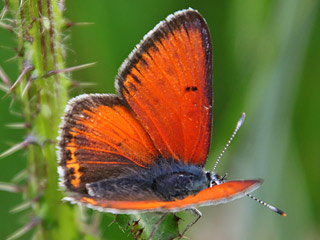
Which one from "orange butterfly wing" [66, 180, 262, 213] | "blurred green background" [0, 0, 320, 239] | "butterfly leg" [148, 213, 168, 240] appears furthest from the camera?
"blurred green background" [0, 0, 320, 239]

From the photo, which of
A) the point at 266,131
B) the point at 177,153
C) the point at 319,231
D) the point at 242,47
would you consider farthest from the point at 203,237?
the point at 177,153

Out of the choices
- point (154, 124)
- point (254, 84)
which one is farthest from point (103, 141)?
point (254, 84)

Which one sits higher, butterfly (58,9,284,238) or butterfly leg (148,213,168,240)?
butterfly (58,9,284,238)

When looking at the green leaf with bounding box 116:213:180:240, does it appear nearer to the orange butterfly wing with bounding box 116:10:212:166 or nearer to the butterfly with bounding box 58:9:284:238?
the butterfly with bounding box 58:9:284:238

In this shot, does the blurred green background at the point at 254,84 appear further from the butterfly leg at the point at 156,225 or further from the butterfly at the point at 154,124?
the butterfly leg at the point at 156,225

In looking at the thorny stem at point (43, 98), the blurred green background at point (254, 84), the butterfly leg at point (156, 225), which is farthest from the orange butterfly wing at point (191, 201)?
the blurred green background at point (254, 84)

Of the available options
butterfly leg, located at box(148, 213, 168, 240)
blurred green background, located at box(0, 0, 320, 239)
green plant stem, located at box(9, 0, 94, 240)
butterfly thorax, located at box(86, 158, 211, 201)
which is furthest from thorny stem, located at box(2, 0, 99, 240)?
blurred green background, located at box(0, 0, 320, 239)

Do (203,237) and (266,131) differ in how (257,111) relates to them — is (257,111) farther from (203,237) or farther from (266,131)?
(203,237)

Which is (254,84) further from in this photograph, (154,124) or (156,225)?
(156,225)
